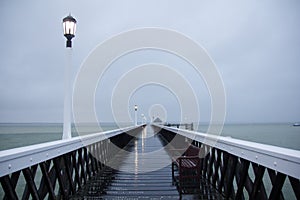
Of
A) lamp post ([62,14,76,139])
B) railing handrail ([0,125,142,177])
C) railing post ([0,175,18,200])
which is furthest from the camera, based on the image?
lamp post ([62,14,76,139])

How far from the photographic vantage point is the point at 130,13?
1596 centimetres

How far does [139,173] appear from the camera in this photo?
5.32 m

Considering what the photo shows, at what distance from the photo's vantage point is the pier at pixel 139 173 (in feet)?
6.84

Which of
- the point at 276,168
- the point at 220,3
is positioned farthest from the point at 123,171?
the point at 220,3

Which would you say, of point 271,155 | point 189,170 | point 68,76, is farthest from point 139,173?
point 271,155

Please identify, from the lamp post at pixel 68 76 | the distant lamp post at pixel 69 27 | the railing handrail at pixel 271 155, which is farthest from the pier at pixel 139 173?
the distant lamp post at pixel 69 27

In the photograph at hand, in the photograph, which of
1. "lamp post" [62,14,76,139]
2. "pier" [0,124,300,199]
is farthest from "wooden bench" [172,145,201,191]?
"lamp post" [62,14,76,139]

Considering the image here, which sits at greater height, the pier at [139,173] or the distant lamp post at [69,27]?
the distant lamp post at [69,27]

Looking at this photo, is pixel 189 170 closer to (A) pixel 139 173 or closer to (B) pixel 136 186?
(B) pixel 136 186

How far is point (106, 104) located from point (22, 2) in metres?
8.19

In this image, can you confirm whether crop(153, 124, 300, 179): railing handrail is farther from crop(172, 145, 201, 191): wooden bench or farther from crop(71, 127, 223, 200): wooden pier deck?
crop(172, 145, 201, 191): wooden bench

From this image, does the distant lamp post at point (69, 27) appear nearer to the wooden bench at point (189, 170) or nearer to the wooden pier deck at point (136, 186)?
the wooden pier deck at point (136, 186)

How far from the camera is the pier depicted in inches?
82.0

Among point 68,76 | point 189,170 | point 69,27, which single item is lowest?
point 189,170
